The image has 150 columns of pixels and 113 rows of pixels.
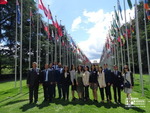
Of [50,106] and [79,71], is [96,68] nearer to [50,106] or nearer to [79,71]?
[79,71]

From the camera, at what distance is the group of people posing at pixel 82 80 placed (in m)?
9.75

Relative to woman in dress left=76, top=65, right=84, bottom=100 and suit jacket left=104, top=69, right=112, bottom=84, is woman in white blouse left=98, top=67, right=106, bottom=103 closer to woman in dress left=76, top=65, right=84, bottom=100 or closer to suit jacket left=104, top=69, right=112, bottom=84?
suit jacket left=104, top=69, right=112, bottom=84

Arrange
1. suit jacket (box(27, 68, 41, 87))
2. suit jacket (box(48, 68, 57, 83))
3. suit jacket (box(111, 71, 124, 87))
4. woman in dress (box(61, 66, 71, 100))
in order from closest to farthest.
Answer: suit jacket (box(111, 71, 124, 87)) → suit jacket (box(27, 68, 41, 87)) → suit jacket (box(48, 68, 57, 83)) → woman in dress (box(61, 66, 71, 100))

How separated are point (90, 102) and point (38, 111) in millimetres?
2866

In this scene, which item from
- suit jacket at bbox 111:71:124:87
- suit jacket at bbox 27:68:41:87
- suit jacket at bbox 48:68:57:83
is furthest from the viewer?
suit jacket at bbox 48:68:57:83

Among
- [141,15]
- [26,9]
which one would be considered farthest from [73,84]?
[141,15]

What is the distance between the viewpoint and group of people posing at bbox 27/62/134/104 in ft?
32.0

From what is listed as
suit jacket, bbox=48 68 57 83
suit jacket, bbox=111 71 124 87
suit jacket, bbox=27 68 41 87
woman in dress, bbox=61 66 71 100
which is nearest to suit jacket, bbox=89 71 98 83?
suit jacket, bbox=111 71 124 87

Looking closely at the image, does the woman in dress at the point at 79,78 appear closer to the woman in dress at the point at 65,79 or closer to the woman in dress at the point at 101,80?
the woman in dress at the point at 65,79

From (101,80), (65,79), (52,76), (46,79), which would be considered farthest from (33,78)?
(101,80)

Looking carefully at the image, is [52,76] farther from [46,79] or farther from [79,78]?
[79,78]

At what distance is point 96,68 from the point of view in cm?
1022

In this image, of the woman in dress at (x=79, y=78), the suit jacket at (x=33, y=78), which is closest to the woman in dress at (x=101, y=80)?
the woman in dress at (x=79, y=78)

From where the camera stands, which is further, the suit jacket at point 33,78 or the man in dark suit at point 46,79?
the man in dark suit at point 46,79
